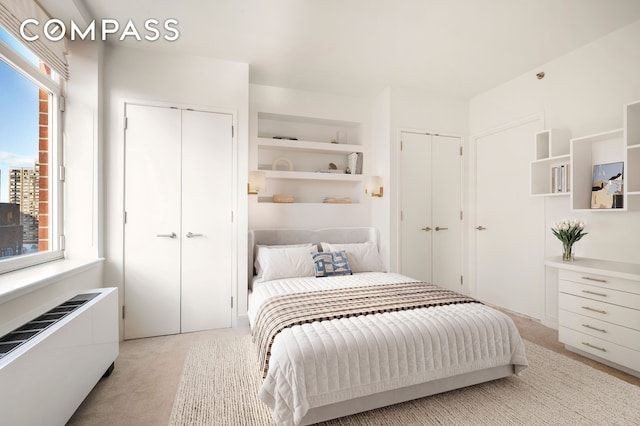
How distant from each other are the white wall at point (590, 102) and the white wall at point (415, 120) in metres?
0.65

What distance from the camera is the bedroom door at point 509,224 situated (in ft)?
10.9

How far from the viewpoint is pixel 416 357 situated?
1.77 m

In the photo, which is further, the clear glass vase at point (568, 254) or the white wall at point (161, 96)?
the white wall at point (161, 96)

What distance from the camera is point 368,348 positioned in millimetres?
1689

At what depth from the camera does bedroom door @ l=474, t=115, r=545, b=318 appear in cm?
331

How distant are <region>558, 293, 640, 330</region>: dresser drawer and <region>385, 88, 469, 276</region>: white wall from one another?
153 centimetres

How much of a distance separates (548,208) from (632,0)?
1.79 meters

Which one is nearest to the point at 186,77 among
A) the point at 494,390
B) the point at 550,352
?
the point at 494,390

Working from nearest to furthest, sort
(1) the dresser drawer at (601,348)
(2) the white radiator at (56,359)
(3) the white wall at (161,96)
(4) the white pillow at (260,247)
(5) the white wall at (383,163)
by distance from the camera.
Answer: (2) the white radiator at (56,359) → (1) the dresser drawer at (601,348) → (3) the white wall at (161,96) → (4) the white pillow at (260,247) → (5) the white wall at (383,163)

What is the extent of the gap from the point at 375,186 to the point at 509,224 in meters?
1.64

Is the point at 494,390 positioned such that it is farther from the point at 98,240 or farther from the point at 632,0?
the point at 98,240

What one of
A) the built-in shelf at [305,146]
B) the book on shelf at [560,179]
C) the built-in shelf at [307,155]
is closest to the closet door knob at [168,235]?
the built-in shelf at [307,155]

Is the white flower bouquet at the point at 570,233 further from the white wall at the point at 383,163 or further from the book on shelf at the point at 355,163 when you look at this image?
the book on shelf at the point at 355,163

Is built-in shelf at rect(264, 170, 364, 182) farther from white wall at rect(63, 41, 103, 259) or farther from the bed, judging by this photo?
white wall at rect(63, 41, 103, 259)
